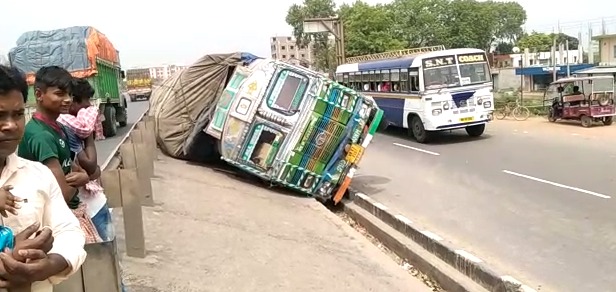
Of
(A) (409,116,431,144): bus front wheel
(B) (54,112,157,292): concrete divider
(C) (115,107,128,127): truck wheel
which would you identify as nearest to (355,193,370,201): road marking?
(B) (54,112,157,292): concrete divider

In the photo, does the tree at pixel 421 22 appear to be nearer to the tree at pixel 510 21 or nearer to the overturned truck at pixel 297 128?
A: the tree at pixel 510 21

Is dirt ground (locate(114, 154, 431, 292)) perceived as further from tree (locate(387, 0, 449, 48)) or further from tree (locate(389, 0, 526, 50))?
tree (locate(389, 0, 526, 50))

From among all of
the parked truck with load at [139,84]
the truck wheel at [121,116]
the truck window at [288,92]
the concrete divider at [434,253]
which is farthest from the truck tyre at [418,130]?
the parked truck with load at [139,84]

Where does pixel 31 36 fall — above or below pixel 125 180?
above

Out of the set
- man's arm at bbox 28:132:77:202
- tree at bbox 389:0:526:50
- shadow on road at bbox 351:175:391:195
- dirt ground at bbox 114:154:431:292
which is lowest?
shadow on road at bbox 351:175:391:195

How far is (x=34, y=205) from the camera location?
6.72 ft

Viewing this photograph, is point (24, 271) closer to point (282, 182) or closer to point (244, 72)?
point (282, 182)

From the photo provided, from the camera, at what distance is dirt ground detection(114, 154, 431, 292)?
5016mm

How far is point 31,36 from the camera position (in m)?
16.7

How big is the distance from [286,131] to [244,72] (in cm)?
170

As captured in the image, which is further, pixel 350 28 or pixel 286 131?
pixel 350 28

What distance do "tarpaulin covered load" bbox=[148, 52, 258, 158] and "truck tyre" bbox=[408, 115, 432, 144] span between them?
6.64m

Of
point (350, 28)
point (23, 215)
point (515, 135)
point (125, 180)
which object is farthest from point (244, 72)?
point (350, 28)

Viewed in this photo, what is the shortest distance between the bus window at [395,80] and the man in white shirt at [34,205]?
52.4 ft
